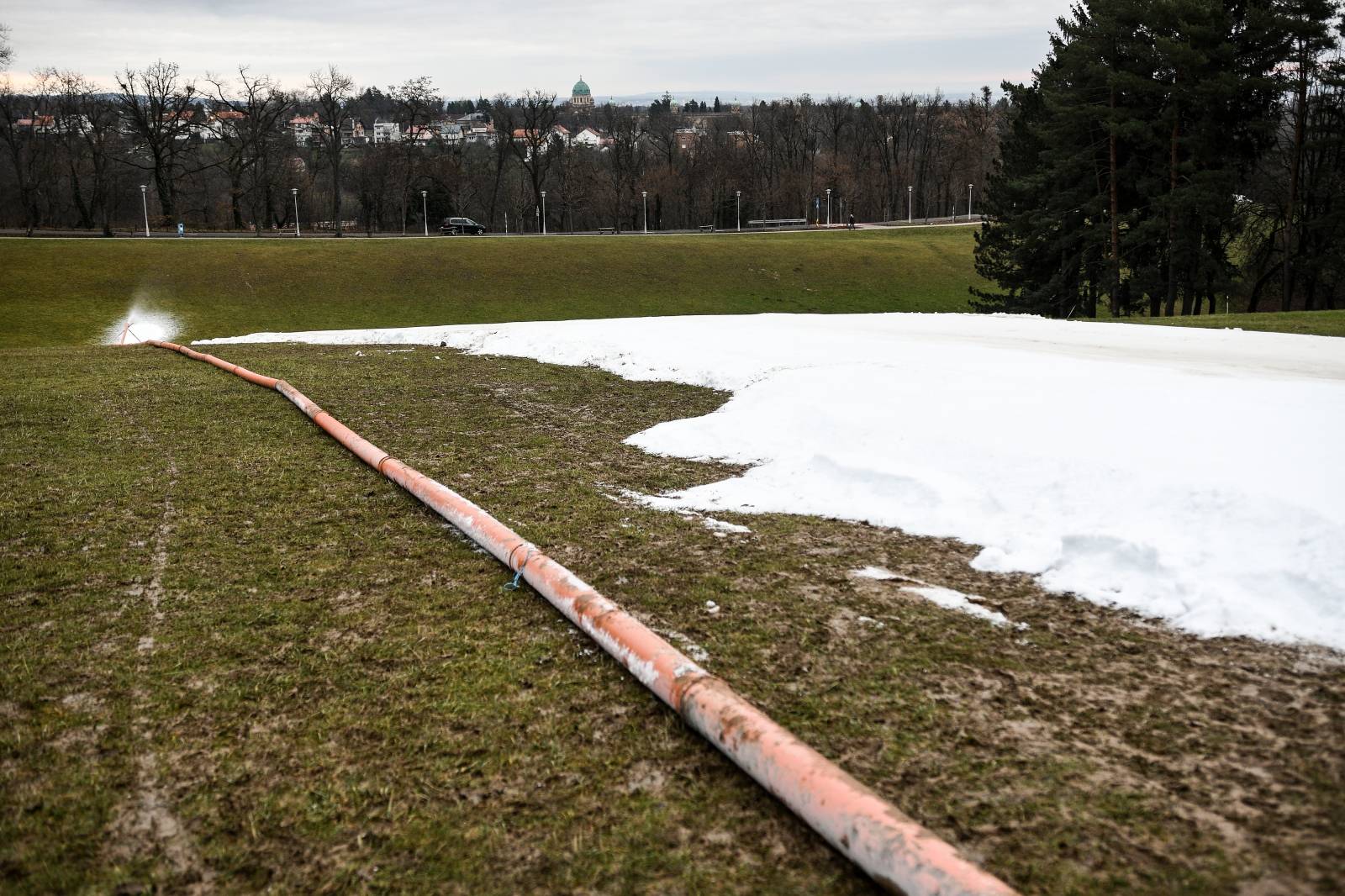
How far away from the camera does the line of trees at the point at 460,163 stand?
6712cm

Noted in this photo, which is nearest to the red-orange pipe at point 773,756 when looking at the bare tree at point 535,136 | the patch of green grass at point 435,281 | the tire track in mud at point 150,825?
the tire track in mud at point 150,825

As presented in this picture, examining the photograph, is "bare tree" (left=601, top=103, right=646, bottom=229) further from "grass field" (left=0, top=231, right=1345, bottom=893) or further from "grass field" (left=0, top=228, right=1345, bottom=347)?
"grass field" (left=0, top=231, right=1345, bottom=893)

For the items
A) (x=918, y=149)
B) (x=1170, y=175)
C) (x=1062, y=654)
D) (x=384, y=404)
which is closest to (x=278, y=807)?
(x=1062, y=654)

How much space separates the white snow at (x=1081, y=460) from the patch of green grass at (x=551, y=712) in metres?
0.38

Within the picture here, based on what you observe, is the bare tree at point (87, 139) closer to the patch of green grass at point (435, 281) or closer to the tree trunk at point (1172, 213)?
the patch of green grass at point (435, 281)

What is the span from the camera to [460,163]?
3204 inches

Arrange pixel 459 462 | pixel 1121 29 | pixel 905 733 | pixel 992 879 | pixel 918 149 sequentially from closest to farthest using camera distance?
pixel 992 879, pixel 905 733, pixel 459 462, pixel 1121 29, pixel 918 149

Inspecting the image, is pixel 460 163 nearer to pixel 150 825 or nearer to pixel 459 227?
pixel 459 227

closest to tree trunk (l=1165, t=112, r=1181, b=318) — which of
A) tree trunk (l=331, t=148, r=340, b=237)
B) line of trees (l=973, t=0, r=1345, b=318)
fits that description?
line of trees (l=973, t=0, r=1345, b=318)

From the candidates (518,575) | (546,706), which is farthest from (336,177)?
(546,706)

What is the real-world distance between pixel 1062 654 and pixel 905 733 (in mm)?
1045

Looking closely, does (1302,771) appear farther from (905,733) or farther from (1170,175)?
(1170,175)

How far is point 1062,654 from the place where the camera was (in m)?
3.72

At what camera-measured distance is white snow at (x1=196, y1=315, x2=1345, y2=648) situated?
423cm
